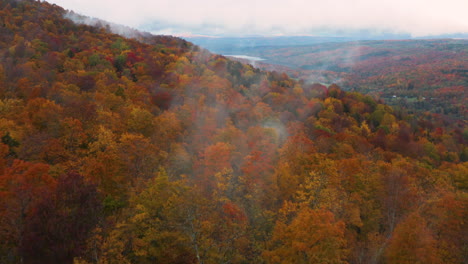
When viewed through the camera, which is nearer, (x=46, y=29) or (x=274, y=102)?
(x=274, y=102)

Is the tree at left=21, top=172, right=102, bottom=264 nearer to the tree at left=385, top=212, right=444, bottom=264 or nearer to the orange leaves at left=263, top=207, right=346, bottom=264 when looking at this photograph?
the orange leaves at left=263, top=207, right=346, bottom=264

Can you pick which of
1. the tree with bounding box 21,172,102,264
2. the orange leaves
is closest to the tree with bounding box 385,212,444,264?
the orange leaves

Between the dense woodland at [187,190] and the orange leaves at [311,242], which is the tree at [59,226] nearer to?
the dense woodland at [187,190]

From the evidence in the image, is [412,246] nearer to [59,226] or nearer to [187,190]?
[187,190]

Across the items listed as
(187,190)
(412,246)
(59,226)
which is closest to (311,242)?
(412,246)

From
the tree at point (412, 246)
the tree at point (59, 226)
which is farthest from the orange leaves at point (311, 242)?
the tree at point (59, 226)

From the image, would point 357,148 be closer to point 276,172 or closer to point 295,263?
point 276,172

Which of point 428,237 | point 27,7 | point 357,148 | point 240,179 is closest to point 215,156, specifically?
point 240,179

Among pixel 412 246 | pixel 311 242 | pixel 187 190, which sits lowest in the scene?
pixel 412 246
